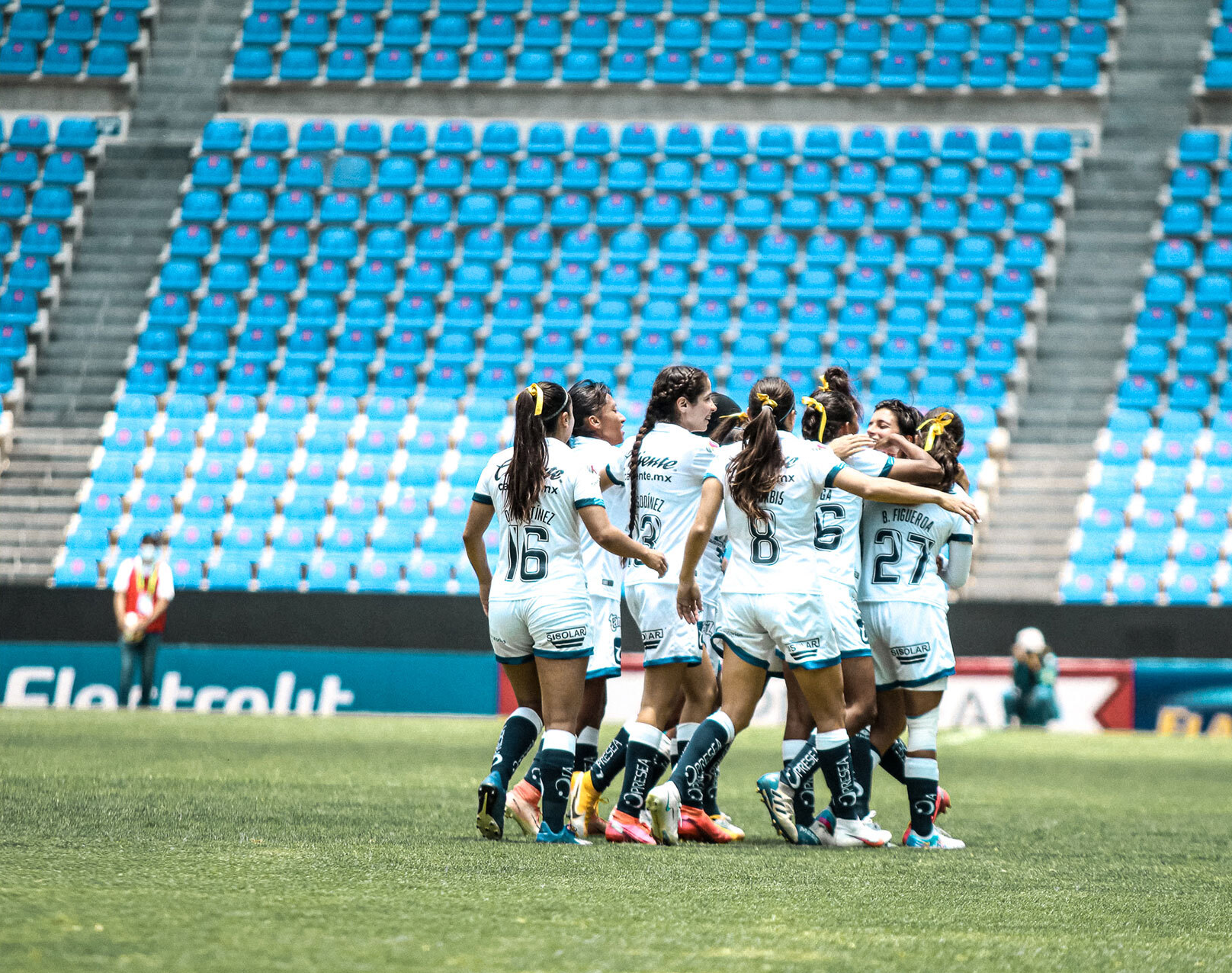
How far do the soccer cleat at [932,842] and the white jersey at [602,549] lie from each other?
1686mm

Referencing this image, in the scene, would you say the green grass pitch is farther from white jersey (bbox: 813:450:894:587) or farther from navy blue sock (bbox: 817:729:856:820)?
white jersey (bbox: 813:450:894:587)

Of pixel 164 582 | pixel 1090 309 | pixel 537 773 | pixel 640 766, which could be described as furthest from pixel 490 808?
pixel 1090 309

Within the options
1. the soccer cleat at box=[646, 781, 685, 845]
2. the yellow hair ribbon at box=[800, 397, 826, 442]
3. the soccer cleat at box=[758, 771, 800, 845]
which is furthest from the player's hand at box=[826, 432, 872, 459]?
the soccer cleat at box=[646, 781, 685, 845]

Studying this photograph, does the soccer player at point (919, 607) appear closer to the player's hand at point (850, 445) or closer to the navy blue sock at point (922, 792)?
the navy blue sock at point (922, 792)

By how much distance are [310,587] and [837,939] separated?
14.8 metres

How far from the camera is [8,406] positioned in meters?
20.5

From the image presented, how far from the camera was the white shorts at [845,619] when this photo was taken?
21.7 feet

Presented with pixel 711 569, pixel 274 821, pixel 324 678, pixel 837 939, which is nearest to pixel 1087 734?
pixel 324 678

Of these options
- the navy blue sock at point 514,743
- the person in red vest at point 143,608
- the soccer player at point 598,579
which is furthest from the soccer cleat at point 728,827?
the person in red vest at point 143,608

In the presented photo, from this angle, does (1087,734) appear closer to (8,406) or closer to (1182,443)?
(1182,443)

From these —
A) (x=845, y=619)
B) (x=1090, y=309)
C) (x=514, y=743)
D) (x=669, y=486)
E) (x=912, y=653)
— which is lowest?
(x=514, y=743)

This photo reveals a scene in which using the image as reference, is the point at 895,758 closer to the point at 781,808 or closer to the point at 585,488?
the point at 781,808

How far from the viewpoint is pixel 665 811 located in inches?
252

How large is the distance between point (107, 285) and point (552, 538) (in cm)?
1779
